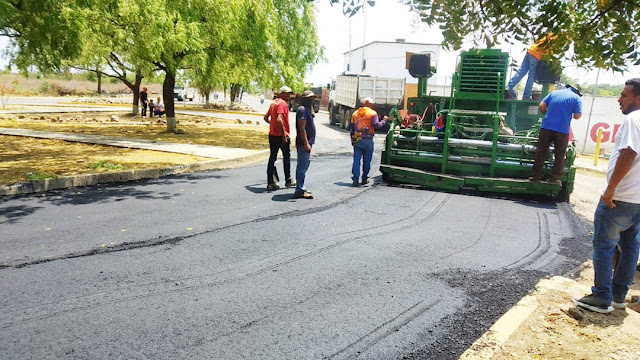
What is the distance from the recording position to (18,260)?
4.41 meters

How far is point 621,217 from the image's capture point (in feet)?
11.7

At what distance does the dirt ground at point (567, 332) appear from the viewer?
304 centimetres

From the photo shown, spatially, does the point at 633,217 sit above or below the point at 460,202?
above

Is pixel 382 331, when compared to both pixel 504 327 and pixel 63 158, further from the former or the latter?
pixel 63 158

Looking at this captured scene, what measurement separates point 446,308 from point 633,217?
1615mm

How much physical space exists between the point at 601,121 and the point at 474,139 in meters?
10.2

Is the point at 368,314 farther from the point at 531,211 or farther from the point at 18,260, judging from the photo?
the point at 531,211

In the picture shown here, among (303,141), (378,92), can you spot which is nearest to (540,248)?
(303,141)

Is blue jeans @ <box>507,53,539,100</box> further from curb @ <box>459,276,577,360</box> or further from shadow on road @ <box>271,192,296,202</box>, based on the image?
curb @ <box>459,276,577,360</box>

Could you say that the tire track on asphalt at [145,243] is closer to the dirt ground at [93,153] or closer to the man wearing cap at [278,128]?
the man wearing cap at [278,128]

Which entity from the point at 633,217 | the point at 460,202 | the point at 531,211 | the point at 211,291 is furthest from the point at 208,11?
the point at 633,217

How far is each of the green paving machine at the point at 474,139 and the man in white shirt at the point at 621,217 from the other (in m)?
4.32

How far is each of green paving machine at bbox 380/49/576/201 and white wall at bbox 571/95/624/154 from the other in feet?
29.0

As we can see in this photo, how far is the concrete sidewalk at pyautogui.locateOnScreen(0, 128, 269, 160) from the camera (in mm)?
12047
